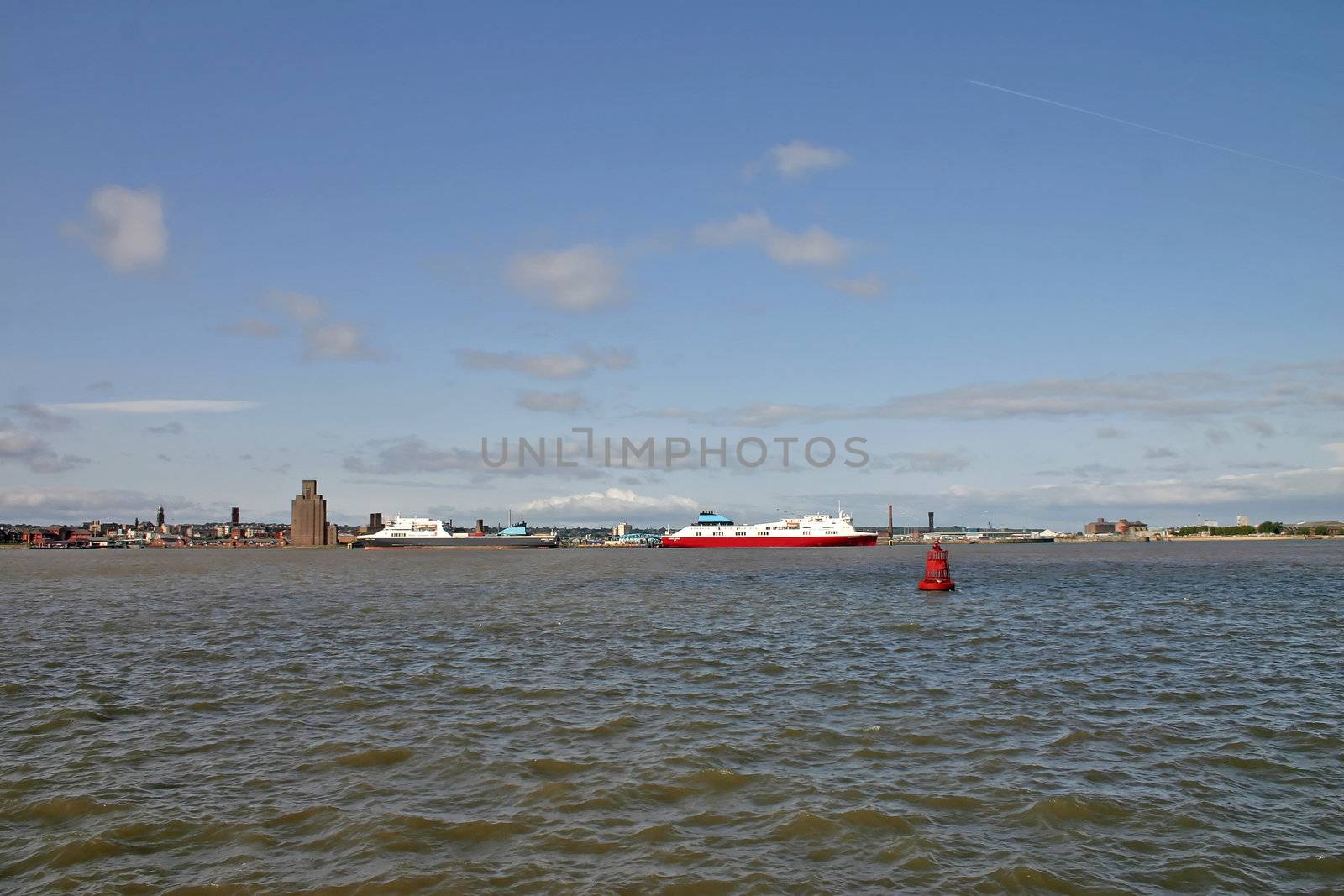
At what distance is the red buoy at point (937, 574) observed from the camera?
5250 cm

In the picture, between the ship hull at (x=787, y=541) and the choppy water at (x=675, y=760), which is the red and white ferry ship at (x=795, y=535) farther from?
the choppy water at (x=675, y=760)

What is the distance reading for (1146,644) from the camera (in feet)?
93.5

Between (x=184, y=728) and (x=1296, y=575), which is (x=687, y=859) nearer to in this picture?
(x=184, y=728)

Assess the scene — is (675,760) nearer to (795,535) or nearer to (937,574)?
(937,574)

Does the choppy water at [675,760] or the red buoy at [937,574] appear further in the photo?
the red buoy at [937,574]

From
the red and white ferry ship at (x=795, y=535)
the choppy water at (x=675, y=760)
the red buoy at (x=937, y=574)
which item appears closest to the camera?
the choppy water at (x=675, y=760)

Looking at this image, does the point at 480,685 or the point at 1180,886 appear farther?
the point at 480,685

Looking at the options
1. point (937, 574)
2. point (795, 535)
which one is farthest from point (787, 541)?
point (937, 574)

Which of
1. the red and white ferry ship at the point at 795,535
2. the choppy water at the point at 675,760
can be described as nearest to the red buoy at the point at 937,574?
the choppy water at the point at 675,760

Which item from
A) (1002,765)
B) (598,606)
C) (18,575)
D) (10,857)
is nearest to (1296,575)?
(598,606)

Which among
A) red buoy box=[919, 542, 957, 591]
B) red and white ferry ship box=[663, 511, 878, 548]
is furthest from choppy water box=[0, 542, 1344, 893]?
red and white ferry ship box=[663, 511, 878, 548]

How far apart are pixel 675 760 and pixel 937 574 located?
1683 inches

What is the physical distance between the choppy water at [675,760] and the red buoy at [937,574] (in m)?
19.8

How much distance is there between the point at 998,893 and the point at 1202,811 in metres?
4.63
